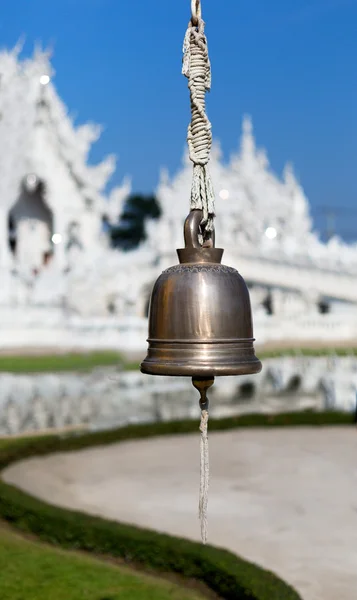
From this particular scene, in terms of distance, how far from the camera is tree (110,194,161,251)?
55.6m

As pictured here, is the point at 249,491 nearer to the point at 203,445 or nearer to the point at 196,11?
the point at 203,445

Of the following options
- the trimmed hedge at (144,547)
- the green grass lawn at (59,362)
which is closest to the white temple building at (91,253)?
the green grass lawn at (59,362)

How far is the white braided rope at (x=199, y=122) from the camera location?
274cm

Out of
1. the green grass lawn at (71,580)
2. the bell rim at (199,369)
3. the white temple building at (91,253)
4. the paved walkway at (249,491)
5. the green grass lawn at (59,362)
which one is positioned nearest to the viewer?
the bell rim at (199,369)

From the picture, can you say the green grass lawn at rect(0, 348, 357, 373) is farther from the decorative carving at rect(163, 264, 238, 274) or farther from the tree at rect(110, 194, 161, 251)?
the tree at rect(110, 194, 161, 251)

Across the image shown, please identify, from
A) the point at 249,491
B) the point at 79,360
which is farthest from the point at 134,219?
the point at 249,491

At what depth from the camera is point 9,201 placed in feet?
93.0

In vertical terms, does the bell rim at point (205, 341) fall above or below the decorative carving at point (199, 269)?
below

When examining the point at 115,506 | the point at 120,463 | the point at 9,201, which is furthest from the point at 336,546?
the point at 9,201

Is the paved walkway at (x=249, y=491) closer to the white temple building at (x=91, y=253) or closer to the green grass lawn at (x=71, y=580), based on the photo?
the green grass lawn at (x=71, y=580)

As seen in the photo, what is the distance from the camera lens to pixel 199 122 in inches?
110

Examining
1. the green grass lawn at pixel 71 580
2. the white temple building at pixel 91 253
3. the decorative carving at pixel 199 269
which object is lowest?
the green grass lawn at pixel 71 580

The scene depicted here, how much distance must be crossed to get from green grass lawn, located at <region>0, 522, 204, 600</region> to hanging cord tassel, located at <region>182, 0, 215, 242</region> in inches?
113

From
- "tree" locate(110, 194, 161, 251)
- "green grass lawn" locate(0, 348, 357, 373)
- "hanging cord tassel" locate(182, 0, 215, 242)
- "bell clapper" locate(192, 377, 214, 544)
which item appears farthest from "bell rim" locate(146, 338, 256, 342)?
"tree" locate(110, 194, 161, 251)
